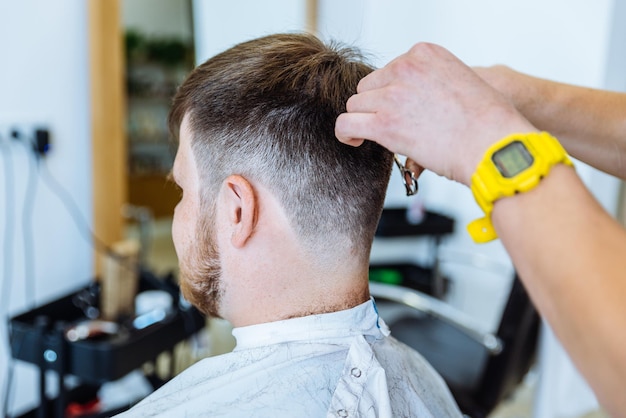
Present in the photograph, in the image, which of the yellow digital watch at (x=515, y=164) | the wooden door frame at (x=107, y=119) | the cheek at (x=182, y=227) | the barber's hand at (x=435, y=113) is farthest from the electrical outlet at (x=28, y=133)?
the yellow digital watch at (x=515, y=164)

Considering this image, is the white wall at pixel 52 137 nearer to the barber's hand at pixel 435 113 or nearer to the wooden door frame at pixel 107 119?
the wooden door frame at pixel 107 119

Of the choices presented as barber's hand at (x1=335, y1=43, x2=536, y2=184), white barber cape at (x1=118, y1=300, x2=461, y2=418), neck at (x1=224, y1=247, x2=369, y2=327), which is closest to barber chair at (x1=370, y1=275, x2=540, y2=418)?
white barber cape at (x1=118, y1=300, x2=461, y2=418)

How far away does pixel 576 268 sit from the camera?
1.51 feet

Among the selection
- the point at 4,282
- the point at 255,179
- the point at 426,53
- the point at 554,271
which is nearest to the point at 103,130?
the point at 4,282

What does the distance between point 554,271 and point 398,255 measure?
2689 mm

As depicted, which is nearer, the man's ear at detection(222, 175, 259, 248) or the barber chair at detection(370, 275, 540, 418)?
the man's ear at detection(222, 175, 259, 248)

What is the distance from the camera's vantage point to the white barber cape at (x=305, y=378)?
2.51 feet

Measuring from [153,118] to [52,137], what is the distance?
167 cm

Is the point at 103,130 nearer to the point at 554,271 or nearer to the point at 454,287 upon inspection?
the point at 554,271

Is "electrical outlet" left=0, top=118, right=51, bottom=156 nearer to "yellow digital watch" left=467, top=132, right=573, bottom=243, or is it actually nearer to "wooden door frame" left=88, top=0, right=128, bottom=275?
"wooden door frame" left=88, top=0, right=128, bottom=275

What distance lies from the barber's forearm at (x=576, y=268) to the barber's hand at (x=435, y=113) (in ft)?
0.21

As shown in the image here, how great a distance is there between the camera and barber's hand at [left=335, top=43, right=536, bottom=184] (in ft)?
1.75

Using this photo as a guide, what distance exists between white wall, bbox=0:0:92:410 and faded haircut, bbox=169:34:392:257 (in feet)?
3.62

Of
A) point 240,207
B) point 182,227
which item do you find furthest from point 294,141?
point 182,227
